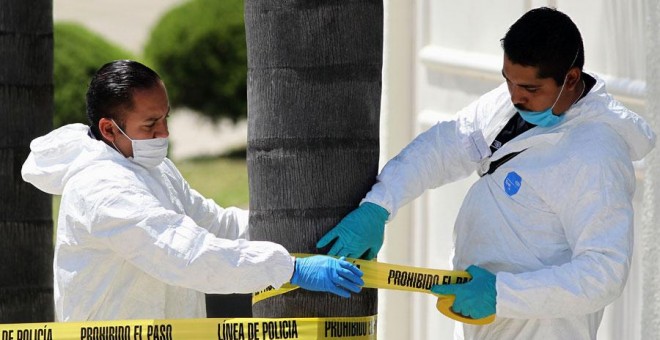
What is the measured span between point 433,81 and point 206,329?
8.49 ft

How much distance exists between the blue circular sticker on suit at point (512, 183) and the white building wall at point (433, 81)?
4.30 ft

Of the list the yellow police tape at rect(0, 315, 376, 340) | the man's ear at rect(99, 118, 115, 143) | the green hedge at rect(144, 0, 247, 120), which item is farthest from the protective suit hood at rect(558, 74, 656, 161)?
the green hedge at rect(144, 0, 247, 120)

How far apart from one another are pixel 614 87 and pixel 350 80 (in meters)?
1.58

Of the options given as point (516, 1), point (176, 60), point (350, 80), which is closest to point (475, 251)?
point (350, 80)

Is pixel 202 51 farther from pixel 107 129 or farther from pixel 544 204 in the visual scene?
pixel 544 204

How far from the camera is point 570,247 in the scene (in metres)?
4.01

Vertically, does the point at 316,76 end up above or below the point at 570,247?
above

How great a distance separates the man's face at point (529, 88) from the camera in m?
3.96

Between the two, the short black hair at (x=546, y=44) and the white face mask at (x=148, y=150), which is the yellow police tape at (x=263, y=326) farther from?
the short black hair at (x=546, y=44)

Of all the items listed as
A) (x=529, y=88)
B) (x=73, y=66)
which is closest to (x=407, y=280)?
(x=529, y=88)

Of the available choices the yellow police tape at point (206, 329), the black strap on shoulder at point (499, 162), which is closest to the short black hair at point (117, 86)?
the yellow police tape at point (206, 329)

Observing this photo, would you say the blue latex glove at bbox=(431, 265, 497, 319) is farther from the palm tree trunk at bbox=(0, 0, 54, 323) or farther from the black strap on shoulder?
the palm tree trunk at bbox=(0, 0, 54, 323)

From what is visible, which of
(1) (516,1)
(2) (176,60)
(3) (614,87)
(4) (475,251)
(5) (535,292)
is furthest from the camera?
(2) (176,60)

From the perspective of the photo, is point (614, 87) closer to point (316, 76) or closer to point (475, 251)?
point (475, 251)
